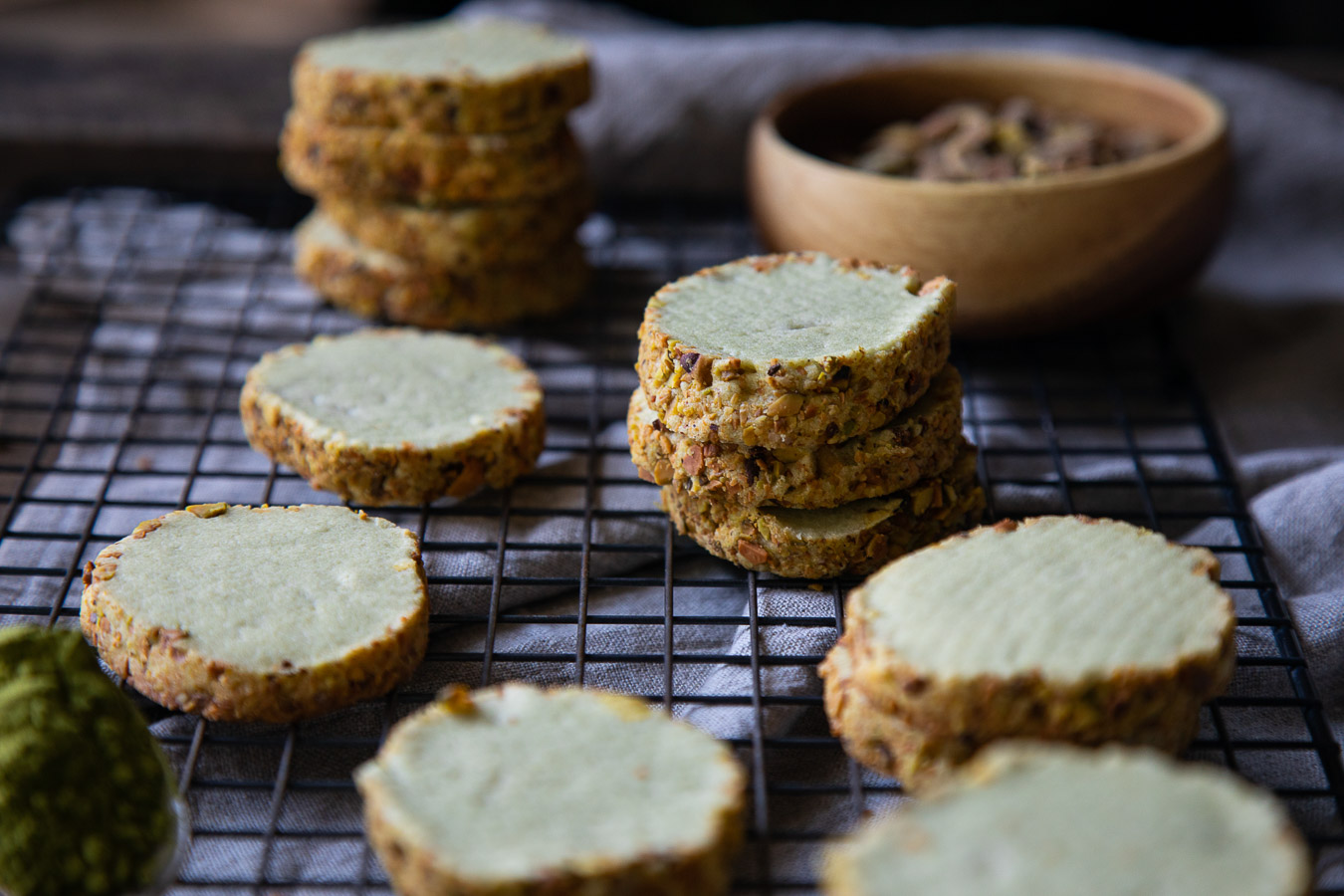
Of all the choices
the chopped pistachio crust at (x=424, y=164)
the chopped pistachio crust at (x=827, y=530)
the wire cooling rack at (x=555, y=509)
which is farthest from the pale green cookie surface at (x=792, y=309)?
the chopped pistachio crust at (x=424, y=164)

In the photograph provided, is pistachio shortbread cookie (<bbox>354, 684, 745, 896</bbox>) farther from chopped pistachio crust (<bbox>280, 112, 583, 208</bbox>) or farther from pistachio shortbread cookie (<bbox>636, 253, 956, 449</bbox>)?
chopped pistachio crust (<bbox>280, 112, 583, 208</bbox>)

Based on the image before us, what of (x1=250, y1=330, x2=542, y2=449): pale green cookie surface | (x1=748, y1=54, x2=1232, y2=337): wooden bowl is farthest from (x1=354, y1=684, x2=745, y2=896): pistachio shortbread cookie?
(x1=748, y1=54, x2=1232, y2=337): wooden bowl

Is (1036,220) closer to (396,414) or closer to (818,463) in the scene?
(818,463)

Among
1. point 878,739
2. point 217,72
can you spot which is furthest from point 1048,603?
point 217,72

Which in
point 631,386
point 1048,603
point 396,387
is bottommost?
point 631,386

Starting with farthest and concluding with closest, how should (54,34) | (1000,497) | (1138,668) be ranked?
1. (54,34)
2. (1000,497)
3. (1138,668)

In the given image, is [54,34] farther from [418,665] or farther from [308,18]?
[418,665]

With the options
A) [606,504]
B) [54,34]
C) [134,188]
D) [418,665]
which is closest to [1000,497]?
[606,504]
